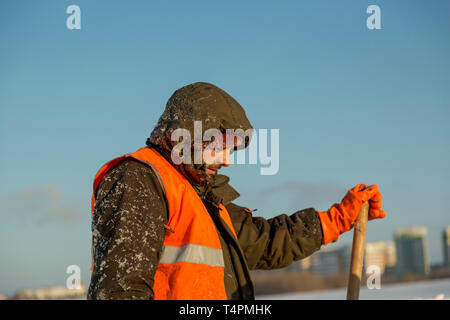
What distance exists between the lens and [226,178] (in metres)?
3.34

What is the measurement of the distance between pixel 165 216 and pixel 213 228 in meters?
0.36

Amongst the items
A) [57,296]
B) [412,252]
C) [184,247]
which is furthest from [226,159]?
[412,252]

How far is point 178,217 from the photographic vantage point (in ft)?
9.16

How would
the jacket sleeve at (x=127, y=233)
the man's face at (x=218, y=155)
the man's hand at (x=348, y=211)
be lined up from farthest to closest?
the man's hand at (x=348, y=211), the man's face at (x=218, y=155), the jacket sleeve at (x=127, y=233)

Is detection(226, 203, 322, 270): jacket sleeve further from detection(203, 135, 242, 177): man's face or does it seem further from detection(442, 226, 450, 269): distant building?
detection(442, 226, 450, 269): distant building

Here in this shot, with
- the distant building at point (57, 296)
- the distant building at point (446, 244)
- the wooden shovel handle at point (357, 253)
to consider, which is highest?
the wooden shovel handle at point (357, 253)

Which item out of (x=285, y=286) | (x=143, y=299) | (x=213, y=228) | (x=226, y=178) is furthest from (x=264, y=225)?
(x=285, y=286)

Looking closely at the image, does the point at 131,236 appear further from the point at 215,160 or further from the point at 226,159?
the point at 226,159

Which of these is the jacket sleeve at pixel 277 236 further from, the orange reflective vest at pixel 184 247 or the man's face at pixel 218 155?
the orange reflective vest at pixel 184 247

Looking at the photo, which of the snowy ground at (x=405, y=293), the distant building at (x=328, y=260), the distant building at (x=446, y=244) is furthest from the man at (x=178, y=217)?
the distant building at (x=328, y=260)

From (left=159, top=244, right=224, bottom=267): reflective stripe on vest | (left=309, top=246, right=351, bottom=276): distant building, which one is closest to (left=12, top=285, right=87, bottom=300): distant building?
(left=159, top=244, right=224, bottom=267): reflective stripe on vest

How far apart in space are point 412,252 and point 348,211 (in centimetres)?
19019

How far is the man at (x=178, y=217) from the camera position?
8.15 ft
